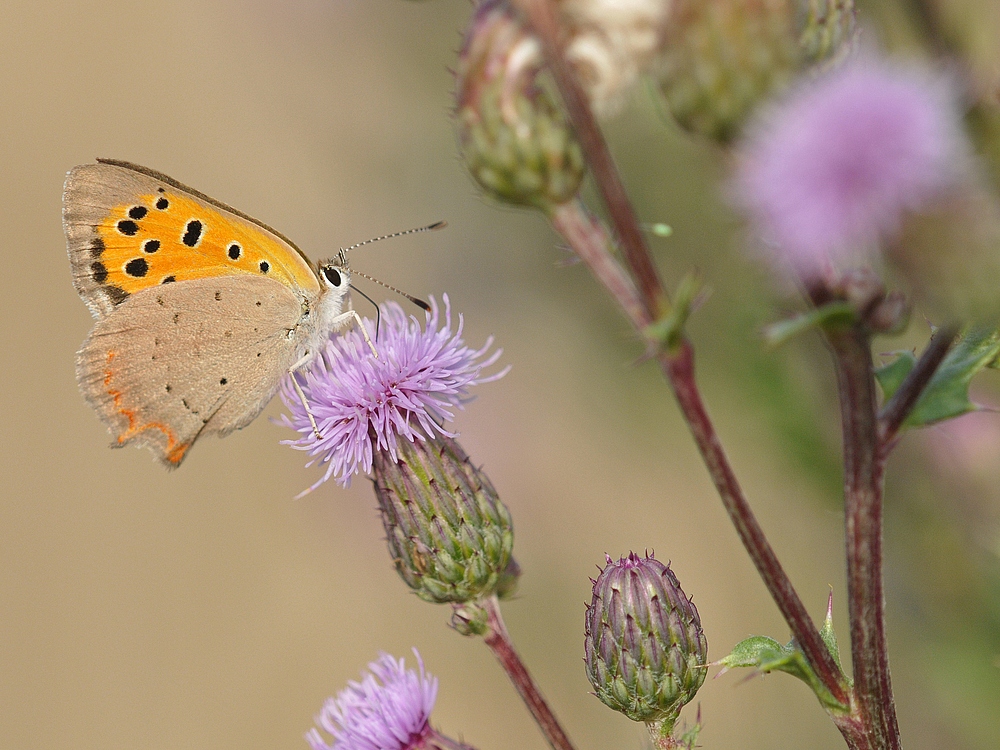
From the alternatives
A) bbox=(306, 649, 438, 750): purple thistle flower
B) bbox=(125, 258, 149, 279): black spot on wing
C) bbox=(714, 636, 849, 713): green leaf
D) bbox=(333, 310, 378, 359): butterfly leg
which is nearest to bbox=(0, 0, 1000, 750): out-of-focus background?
bbox=(714, 636, 849, 713): green leaf

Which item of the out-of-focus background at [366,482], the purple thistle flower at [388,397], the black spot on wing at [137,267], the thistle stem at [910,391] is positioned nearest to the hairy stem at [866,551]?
the thistle stem at [910,391]

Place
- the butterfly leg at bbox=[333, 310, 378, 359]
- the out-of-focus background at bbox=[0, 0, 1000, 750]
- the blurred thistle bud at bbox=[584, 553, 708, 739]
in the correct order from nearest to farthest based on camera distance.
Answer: the blurred thistle bud at bbox=[584, 553, 708, 739] < the butterfly leg at bbox=[333, 310, 378, 359] < the out-of-focus background at bbox=[0, 0, 1000, 750]

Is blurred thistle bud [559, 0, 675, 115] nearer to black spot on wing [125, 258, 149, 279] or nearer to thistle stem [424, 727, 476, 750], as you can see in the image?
thistle stem [424, 727, 476, 750]

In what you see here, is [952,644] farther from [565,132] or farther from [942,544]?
[565,132]

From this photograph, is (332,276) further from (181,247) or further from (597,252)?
(597,252)

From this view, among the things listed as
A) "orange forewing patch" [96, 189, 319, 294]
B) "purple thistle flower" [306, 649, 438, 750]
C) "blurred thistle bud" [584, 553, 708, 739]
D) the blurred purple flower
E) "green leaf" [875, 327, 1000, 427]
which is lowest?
"blurred thistle bud" [584, 553, 708, 739]

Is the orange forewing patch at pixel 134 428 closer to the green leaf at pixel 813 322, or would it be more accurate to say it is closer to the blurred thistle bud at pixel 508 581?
the blurred thistle bud at pixel 508 581

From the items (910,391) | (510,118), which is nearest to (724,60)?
(510,118)
